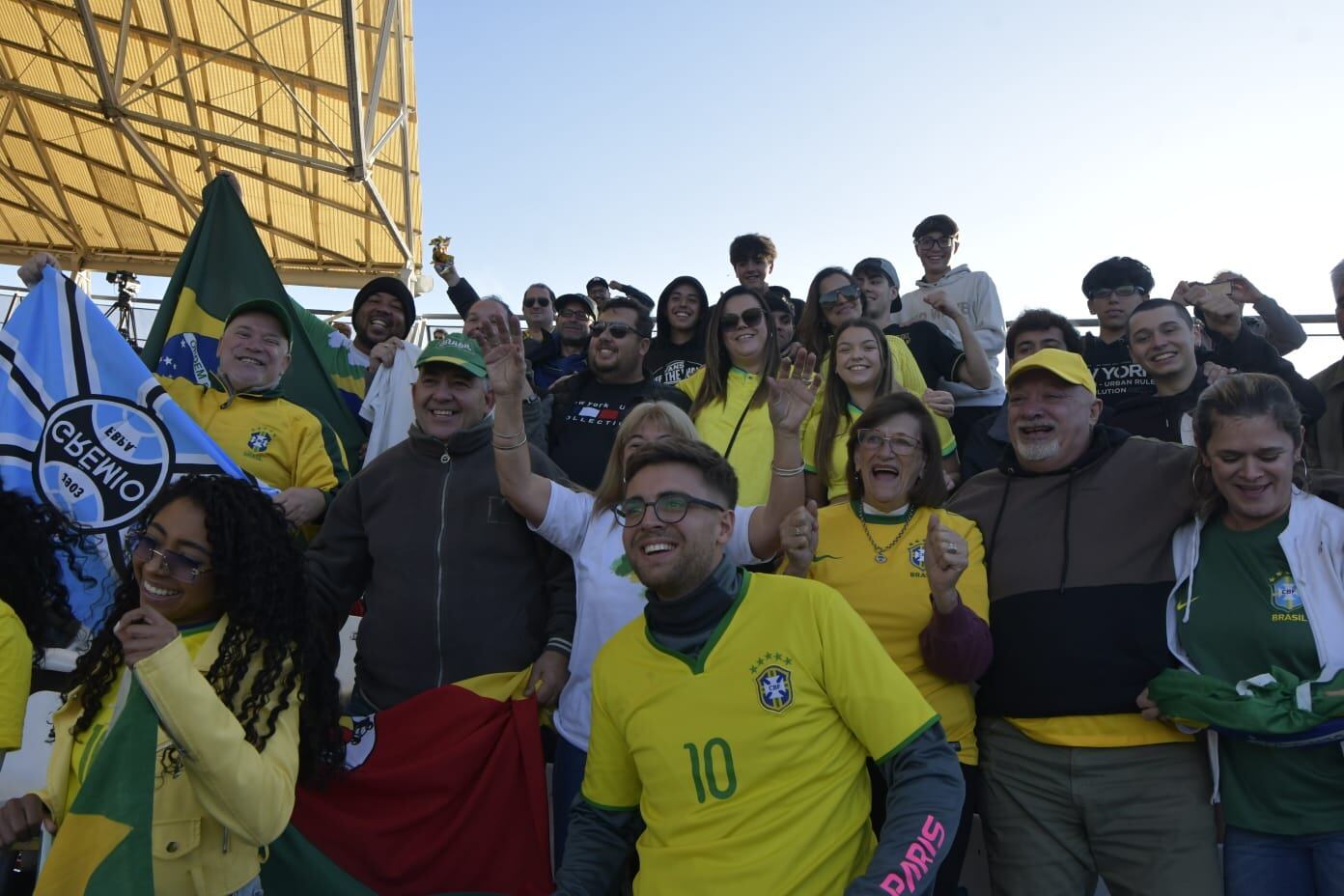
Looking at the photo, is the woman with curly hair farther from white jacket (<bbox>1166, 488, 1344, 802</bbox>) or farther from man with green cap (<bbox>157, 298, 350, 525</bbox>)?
white jacket (<bbox>1166, 488, 1344, 802</bbox>)

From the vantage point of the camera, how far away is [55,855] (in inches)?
89.5

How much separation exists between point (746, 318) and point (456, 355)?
1650 mm

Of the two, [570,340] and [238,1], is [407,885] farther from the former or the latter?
[238,1]

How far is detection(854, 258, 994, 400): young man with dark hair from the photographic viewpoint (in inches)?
206

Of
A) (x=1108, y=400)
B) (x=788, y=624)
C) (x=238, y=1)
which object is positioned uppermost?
(x=238, y=1)

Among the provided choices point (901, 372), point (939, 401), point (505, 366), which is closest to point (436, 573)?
point (505, 366)

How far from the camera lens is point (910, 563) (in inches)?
125

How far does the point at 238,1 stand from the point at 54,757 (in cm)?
1525

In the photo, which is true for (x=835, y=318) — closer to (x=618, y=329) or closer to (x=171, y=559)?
(x=618, y=329)

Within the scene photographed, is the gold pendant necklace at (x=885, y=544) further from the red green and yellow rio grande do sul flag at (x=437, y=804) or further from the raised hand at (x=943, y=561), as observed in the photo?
the red green and yellow rio grande do sul flag at (x=437, y=804)

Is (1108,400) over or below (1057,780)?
over

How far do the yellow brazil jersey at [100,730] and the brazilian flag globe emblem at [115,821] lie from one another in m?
0.18

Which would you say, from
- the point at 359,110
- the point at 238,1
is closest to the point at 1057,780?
the point at 359,110

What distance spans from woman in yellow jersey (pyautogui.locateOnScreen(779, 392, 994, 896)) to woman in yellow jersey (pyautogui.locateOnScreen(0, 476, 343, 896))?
1.43 meters
